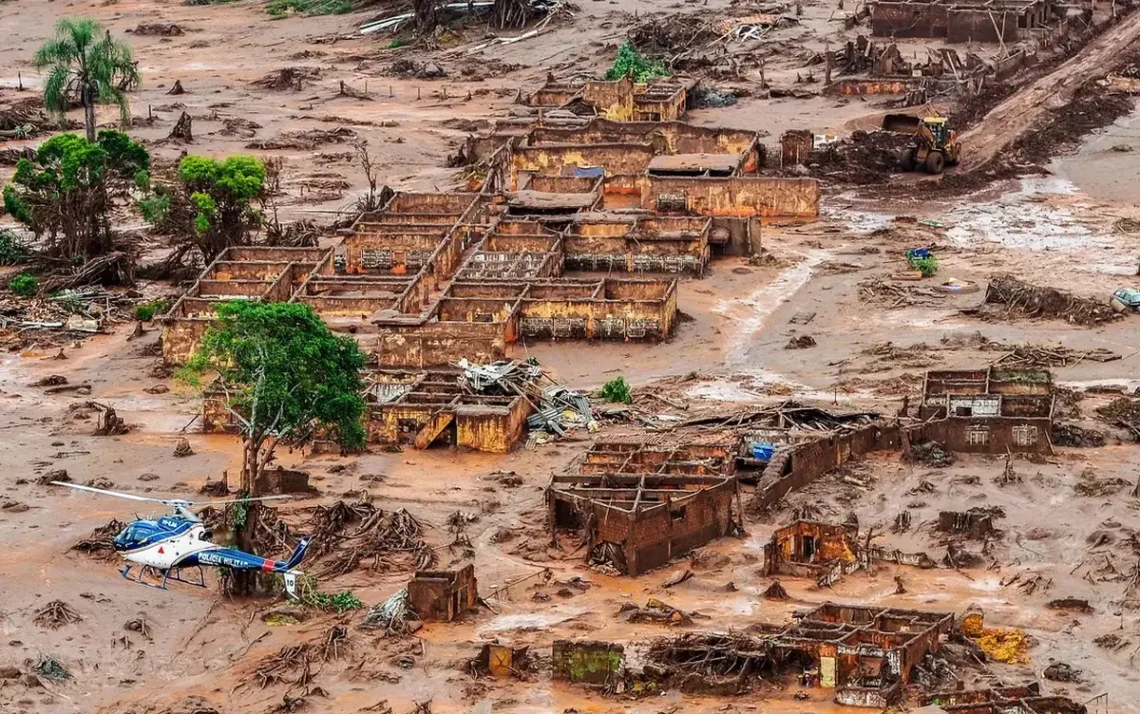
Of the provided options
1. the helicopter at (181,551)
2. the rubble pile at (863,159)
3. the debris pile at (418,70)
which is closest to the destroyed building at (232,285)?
the helicopter at (181,551)

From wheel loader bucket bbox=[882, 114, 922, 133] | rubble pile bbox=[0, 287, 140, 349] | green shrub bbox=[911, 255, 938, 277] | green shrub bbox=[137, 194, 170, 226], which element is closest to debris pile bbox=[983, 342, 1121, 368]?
green shrub bbox=[911, 255, 938, 277]

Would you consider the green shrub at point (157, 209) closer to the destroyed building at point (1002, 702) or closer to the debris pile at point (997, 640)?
the debris pile at point (997, 640)

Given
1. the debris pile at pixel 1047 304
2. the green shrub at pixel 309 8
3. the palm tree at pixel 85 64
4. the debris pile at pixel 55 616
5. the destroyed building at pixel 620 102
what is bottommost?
the debris pile at pixel 55 616

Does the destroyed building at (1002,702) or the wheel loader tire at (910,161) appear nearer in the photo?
the destroyed building at (1002,702)

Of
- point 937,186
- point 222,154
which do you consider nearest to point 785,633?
point 937,186

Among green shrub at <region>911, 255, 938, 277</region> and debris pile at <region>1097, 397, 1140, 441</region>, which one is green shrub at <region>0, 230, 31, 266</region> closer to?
green shrub at <region>911, 255, 938, 277</region>

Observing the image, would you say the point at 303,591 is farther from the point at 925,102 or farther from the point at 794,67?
the point at 794,67

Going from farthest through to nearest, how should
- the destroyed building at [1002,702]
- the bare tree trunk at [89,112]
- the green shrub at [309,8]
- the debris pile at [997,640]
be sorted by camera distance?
the green shrub at [309,8] → the bare tree trunk at [89,112] → the debris pile at [997,640] → the destroyed building at [1002,702]
